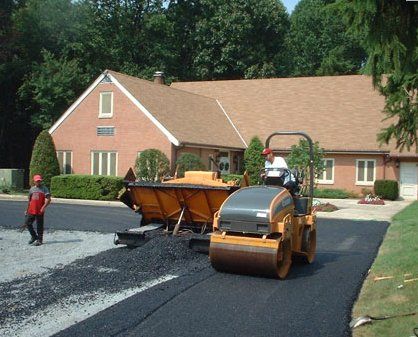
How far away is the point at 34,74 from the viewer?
39344 millimetres

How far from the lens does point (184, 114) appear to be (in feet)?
105

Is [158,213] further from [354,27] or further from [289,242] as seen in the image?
[354,27]

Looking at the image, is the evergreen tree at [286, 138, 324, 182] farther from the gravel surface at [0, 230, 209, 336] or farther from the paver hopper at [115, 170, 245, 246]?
the gravel surface at [0, 230, 209, 336]

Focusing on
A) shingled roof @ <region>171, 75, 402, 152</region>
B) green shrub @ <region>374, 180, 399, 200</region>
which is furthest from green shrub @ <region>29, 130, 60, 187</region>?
green shrub @ <region>374, 180, 399, 200</region>

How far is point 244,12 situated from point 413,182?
23267mm

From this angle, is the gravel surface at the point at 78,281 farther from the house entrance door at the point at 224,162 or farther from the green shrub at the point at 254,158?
the house entrance door at the point at 224,162

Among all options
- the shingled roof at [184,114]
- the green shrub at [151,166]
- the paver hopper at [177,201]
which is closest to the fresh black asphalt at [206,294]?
the paver hopper at [177,201]

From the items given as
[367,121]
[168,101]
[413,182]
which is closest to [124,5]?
[168,101]

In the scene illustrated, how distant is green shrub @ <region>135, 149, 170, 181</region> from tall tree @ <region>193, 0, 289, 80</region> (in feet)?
72.9

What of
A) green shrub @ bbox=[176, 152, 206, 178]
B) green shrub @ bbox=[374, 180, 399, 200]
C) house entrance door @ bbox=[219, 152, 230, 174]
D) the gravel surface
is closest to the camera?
the gravel surface

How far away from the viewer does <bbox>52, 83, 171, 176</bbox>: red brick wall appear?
29578 millimetres

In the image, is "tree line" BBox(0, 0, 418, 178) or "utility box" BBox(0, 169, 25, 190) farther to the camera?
"tree line" BBox(0, 0, 418, 178)

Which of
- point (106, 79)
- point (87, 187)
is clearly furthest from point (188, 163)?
point (106, 79)

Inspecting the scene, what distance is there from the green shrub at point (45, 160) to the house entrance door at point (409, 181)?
1894 centimetres
